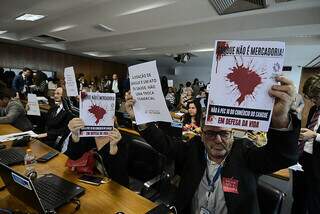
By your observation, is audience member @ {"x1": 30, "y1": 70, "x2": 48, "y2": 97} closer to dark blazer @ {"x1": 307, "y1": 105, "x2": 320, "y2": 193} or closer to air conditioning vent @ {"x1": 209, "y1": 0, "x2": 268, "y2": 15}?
air conditioning vent @ {"x1": 209, "y1": 0, "x2": 268, "y2": 15}

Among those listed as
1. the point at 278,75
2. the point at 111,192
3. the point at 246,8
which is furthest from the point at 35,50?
the point at 278,75

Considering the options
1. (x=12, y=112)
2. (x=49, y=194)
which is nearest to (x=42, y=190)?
(x=49, y=194)

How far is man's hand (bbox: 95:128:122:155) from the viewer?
152cm

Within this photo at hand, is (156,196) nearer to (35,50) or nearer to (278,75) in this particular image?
(278,75)

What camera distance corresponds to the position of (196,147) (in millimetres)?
1336

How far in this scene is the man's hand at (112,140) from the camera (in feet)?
4.99

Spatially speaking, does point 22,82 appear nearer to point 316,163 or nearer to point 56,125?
point 56,125

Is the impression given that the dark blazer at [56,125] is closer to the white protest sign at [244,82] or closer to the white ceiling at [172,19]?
the white ceiling at [172,19]

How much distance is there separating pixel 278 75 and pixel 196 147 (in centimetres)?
69

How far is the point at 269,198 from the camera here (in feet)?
3.79

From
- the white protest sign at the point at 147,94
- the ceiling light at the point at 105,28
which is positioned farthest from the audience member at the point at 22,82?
the white protest sign at the point at 147,94

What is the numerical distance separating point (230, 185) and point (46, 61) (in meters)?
11.0

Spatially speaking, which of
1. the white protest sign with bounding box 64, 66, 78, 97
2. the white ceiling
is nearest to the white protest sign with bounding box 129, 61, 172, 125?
the white protest sign with bounding box 64, 66, 78, 97

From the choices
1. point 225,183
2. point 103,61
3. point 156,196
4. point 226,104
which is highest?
point 103,61
